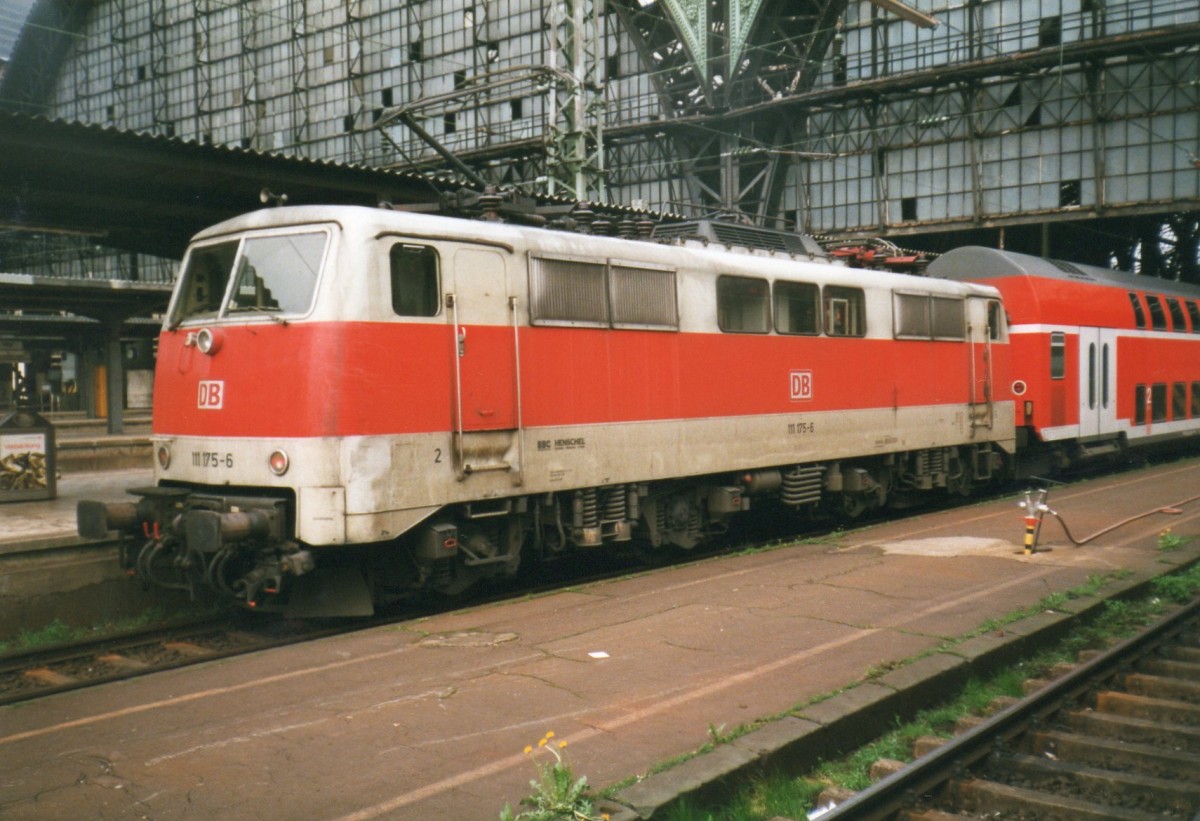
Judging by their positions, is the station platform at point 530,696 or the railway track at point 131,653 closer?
the station platform at point 530,696

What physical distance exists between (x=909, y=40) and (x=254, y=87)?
32815 mm

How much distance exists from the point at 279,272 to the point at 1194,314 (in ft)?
75.3

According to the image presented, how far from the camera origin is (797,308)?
40.7 ft

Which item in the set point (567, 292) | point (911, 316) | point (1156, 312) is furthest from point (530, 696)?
point (1156, 312)

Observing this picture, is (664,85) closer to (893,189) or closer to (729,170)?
(729,170)

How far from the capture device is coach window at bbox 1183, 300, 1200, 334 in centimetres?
2361

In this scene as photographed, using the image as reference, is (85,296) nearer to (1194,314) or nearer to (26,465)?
(26,465)

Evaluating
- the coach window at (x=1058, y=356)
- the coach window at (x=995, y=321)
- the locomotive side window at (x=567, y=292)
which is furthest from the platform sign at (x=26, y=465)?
the coach window at (x=1058, y=356)

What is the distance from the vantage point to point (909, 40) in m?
33.5

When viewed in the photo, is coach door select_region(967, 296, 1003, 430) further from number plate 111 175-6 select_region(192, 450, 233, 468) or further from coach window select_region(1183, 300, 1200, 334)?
number plate 111 175-6 select_region(192, 450, 233, 468)

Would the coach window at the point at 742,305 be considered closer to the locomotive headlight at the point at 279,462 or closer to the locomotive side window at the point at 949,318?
the locomotive side window at the point at 949,318

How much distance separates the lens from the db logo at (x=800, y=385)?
40.4 ft

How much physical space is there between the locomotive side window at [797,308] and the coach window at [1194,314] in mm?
15435

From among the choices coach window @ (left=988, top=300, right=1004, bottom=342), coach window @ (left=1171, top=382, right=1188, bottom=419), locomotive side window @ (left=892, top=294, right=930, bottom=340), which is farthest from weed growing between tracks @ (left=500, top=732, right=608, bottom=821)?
coach window @ (left=1171, top=382, right=1188, bottom=419)
